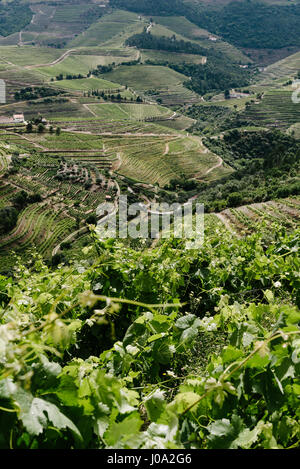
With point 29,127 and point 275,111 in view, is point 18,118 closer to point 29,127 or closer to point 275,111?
point 29,127

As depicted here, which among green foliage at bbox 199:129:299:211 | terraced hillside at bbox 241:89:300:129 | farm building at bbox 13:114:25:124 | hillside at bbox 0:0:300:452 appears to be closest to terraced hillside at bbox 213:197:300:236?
hillside at bbox 0:0:300:452

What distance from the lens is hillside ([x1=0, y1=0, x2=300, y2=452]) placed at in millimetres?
1583

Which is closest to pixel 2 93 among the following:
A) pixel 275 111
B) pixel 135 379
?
pixel 275 111

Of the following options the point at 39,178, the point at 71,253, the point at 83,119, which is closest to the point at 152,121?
the point at 83,119

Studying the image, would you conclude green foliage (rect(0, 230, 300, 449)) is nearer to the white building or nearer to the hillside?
the hillside

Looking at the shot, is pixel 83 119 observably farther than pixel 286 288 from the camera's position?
Yes

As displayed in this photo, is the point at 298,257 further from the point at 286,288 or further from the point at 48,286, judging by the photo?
the point at 48,286

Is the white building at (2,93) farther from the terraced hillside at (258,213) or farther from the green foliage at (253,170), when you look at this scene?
the terraced hillside at (258,213)

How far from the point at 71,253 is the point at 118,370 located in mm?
56677

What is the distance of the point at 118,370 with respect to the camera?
2.37 metres

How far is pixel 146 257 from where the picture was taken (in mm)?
3844

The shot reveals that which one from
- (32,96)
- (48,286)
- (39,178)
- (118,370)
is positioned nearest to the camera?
(118,370)

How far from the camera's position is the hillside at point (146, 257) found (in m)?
1.58

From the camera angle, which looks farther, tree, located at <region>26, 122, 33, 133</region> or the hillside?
tree, located at <region>26, 122, 33, 133</region>
